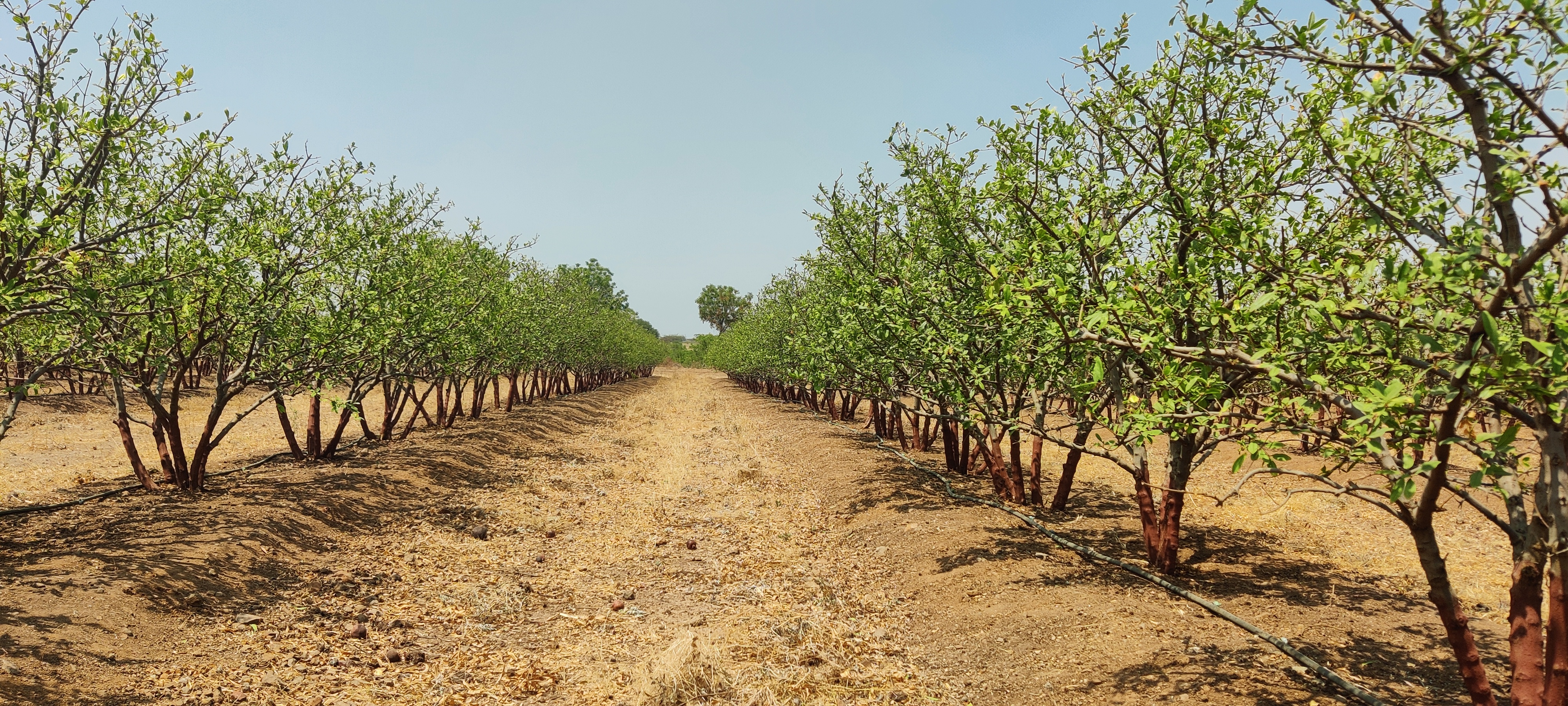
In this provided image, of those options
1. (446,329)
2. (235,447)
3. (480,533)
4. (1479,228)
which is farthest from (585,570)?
(235,447)

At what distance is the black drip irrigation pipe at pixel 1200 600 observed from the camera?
633 cm

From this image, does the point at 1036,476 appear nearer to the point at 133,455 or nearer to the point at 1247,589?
the point at 1247,589

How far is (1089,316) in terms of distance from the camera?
5.16 metres

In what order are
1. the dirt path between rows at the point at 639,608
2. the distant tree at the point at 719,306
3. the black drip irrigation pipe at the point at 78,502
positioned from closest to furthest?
the dirt path between rows at the point at 639,608
the black drip irrigation pipe at the point at 78,502
the distant tree at the point at 719,306

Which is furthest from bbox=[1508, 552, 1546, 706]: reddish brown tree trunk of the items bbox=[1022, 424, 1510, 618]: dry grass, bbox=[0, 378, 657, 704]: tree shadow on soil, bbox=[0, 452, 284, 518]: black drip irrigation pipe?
bbox=[0, 452, 284, 518]: black drip irrigation pipe

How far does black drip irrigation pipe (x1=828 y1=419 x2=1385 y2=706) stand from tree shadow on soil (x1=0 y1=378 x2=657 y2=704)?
10713 mm

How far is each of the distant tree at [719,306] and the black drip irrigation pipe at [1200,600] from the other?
14462 cm

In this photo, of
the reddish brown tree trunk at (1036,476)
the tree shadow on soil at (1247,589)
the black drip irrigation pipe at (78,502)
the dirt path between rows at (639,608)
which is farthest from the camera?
the reddish brown tree trunk at (1036,476)

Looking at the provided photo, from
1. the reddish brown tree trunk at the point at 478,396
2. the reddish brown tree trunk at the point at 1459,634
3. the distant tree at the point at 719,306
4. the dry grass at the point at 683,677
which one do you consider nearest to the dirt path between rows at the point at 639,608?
the dry grass at the point at 683,677

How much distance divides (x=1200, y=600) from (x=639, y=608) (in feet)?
24.1

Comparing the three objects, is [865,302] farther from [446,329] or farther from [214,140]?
[446,329]

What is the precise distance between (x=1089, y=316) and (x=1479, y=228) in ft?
6.99

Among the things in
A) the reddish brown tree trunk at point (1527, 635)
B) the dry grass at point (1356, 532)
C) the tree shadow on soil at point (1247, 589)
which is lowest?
the dry grass at point (1356, 532)

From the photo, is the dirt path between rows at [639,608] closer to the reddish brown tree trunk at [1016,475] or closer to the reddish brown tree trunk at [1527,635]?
the reddish brown tree trunk at [1016,475]
